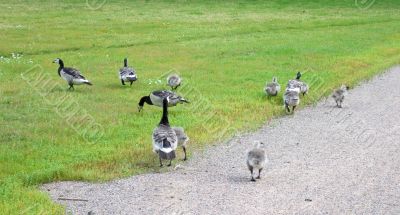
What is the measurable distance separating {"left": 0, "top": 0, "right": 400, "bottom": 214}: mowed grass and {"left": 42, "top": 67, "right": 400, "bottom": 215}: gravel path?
88cm

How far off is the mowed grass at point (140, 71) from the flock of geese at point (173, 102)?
47 cm

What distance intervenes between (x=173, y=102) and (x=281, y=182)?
7.89m

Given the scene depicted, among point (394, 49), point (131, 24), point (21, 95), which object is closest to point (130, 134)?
point (21, 95)

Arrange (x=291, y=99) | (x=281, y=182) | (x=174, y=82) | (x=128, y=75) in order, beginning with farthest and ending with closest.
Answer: (x=128, y=75) < (x=174, y=82) < (x=291, y=99) < (x=281, y=182)

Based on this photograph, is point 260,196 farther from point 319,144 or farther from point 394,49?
point 394,49

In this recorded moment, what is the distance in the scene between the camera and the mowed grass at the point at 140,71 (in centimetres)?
1553

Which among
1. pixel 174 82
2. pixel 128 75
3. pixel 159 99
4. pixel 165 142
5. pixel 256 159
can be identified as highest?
pixel 128 75

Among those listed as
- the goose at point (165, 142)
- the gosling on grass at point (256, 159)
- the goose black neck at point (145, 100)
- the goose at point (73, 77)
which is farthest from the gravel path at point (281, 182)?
the goose at point (73, 77)

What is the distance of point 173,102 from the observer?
20.9m

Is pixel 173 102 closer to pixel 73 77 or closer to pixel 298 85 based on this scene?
pixel 298 85

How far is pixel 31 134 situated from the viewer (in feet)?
58.9

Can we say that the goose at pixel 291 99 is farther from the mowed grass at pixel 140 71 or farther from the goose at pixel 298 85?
the goose at pixel 298 85

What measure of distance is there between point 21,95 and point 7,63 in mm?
9129

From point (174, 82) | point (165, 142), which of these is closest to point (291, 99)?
point (174, 82)
